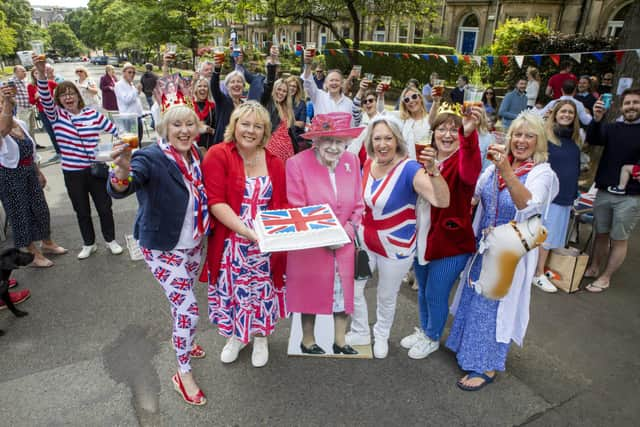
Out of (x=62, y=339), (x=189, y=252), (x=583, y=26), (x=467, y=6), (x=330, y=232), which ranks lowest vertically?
(x=62, y=339)

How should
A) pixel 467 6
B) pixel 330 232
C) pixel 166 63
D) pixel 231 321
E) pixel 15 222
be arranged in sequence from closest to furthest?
pixel 330 232 < pixel 231 321 < pixel 166 63 < pixel 15 222 < pixel 467 6

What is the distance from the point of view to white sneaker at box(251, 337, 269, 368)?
3.32m

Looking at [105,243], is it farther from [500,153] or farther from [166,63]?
[500,153]

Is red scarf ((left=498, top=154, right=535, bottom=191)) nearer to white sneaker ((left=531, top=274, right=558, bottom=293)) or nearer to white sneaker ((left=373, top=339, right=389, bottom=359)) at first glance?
white sneaker ((left=373, top=339, right=389, bottom=359))

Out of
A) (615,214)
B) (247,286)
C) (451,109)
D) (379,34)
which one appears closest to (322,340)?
(247,286)

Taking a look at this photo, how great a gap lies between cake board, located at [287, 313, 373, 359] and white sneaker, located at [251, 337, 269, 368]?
228 millimetres

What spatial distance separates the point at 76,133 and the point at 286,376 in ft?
11.7

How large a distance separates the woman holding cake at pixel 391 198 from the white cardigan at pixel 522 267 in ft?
1.70

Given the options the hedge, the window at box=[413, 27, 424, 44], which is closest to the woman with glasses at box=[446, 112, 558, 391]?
the hedge

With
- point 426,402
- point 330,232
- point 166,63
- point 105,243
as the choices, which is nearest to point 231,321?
point 330,232

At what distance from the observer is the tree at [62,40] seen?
101750 mm

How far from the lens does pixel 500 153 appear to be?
2453mm

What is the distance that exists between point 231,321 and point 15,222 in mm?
3346

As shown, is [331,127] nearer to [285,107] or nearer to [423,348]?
[423,348]
